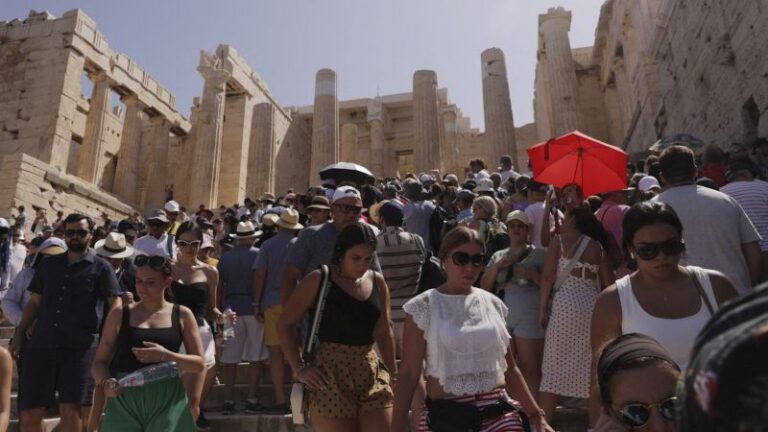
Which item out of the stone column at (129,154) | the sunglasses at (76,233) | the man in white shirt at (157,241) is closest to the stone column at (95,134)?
the stone column at (129,154)

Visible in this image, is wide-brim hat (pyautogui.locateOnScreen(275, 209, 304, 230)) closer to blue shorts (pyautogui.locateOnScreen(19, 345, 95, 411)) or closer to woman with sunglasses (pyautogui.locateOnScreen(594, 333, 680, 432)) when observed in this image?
blue shorts (pyautogui.locateOnScreen(19, 345, 95, 411))

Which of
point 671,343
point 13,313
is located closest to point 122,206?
point 13,313

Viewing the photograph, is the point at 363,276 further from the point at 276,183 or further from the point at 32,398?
the point at 276,183

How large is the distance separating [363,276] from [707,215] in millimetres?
2179

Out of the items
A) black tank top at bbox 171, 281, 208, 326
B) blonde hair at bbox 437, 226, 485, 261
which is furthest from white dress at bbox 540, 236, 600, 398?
black tank top at bbox 171, 281, 208, 326

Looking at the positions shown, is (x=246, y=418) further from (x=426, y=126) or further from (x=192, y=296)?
(x=426, y=126)

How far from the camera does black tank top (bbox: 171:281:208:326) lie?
504cm

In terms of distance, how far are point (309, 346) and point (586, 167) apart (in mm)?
3714

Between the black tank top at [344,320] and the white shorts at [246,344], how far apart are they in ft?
9.38

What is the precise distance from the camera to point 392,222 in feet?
17.2

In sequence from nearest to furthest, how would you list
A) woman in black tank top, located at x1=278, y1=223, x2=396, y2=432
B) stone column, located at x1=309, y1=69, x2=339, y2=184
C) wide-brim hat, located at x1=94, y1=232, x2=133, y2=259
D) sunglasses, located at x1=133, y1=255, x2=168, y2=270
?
woman in black tank top, located at x1=278, y1=223, x2=396, y2=432, sunglasses, located at x1=133, y1=255, x2=168, y2=270, wide-brim hat, located at x1=94, y1=232, x2=133, y2=259, stone column, located at x1=309, y1=69, x2=339, y2=184

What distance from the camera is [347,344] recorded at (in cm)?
313

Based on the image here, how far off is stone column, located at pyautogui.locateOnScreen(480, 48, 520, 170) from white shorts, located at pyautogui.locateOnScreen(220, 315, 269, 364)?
57.6 feet

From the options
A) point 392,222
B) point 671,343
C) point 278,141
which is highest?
point 278,141
